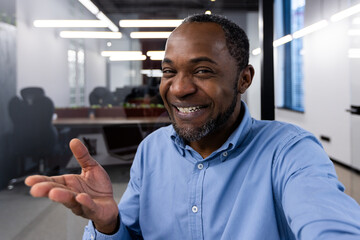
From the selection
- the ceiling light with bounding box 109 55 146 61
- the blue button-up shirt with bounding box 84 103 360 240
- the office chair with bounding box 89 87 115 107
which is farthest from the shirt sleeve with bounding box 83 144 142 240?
the ceiling light with bounding box 109 55 146 61

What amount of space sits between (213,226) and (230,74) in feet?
1.07

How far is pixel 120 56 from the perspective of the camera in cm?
422

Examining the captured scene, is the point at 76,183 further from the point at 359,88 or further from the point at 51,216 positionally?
the point at 359,88

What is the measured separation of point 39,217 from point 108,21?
241cm

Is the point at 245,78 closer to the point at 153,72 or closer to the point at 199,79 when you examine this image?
the point at 199,79

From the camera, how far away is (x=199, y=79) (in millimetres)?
724

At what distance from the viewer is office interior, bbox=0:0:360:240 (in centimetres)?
259

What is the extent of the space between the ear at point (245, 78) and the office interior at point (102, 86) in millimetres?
1623

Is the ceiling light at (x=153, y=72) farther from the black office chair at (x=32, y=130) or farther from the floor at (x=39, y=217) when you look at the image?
the black office chair at (x=32, y=130)

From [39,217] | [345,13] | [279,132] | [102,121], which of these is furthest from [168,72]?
[345,13]

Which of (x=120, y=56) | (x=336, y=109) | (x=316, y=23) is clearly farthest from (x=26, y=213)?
(x=316, y=23)

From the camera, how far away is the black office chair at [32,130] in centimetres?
312

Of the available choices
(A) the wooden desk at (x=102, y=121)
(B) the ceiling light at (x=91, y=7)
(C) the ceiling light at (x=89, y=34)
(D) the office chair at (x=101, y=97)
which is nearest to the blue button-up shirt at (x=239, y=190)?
(A) the wooden desk at (x=102, y=121)

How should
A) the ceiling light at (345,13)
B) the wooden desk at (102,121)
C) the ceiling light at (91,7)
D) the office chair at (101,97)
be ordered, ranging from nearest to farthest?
the ceiling light at (345,13) < the ceiling light at (91,7) < the wooden desk at (102,121) < the office chair at (101,97)
